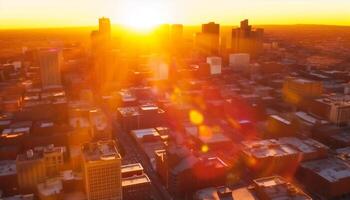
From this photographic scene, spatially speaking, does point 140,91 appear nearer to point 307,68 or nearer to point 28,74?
point 28,74

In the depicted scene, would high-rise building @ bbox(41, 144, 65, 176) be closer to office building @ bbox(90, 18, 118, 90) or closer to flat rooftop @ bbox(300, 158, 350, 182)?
flat rooftop @ bbox(300, 158, 350, 182)

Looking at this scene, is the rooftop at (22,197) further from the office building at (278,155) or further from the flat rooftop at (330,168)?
the flat rooftop at (330,168)

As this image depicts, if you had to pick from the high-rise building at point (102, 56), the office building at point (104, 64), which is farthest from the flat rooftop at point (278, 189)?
the high-rise building at point (102, 56)

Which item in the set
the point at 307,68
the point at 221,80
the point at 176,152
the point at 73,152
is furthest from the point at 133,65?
the point at 176,152

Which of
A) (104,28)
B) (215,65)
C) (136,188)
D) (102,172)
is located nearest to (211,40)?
(215,65)

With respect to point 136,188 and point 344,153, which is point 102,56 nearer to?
point 136,188

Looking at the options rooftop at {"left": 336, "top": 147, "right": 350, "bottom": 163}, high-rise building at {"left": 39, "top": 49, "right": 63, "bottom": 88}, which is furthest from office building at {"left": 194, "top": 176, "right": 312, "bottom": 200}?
high-rise building at {"left": 39, "top": 49, "right": 63, "bottom": 88}

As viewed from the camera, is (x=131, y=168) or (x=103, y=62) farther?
(x=103, y=62)

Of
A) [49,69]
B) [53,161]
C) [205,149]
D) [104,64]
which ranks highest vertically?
[104,64]
